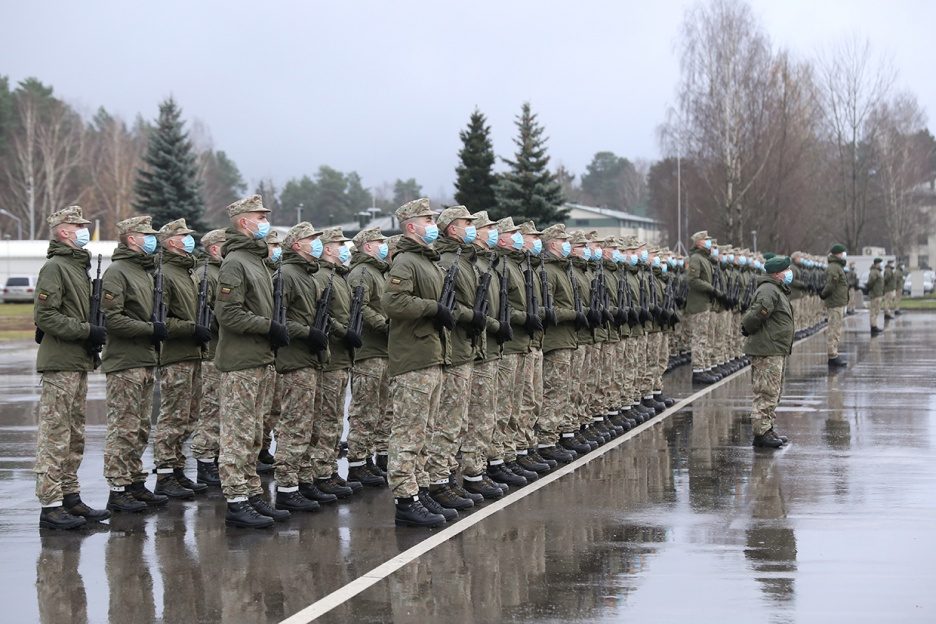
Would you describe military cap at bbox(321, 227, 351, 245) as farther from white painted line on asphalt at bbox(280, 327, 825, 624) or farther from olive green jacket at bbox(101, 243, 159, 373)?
white painted line on asphalt at bbox(280, 327, 825, 624)

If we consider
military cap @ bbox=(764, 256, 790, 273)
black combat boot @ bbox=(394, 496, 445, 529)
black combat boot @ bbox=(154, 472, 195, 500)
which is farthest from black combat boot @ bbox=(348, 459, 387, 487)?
military cap @ bbox=(764, 256, 790, 273)

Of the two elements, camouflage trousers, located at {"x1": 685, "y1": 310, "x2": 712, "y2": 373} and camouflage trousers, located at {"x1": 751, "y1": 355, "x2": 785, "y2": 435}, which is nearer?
camouflage trousers, located at {"x1": 751, "y1": 355, "x2": 785, "y2": 435}

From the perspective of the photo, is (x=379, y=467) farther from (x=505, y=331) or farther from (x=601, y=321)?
(x=601, y=321)

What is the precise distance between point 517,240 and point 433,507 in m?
3.26

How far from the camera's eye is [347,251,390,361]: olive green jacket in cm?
1121

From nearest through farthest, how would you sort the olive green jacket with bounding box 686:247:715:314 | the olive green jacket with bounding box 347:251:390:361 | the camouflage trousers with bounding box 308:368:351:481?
the camouflage trousers with bounding box 308:368:351:481 < the olive green jacket with bounding box 347:251:390:361 < the olive green jacket with bounding box 686:247:715:314

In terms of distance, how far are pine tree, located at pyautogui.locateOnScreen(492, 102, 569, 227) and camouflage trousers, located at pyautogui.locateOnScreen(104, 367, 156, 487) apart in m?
39.1

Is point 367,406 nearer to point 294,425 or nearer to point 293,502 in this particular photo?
point 294,425

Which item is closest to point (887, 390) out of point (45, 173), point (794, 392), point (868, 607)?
point (794, 392)

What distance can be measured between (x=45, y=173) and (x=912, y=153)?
59902 millimetres

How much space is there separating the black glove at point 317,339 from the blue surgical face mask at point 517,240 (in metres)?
2.48

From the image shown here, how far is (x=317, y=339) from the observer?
31.5 feet

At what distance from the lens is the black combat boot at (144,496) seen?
980 cm

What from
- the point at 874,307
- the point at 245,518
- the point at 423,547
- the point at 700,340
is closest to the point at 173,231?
the point at 245,518
